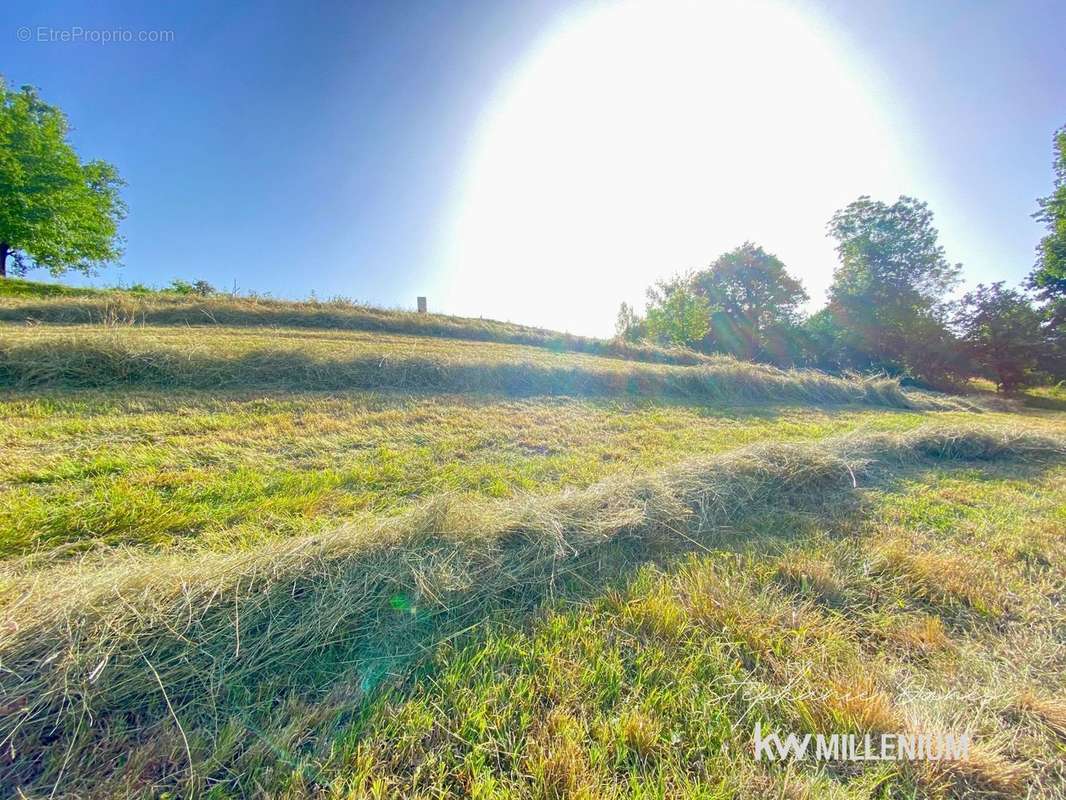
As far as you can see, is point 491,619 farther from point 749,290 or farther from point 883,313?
point 749,290

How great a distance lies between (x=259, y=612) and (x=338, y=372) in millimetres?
4866

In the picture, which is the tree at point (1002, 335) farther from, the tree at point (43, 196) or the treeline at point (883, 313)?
the tree at point (43, 196)

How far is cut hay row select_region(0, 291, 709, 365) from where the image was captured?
289 inches

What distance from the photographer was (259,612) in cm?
141

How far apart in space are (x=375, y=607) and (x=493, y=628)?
1.71ft

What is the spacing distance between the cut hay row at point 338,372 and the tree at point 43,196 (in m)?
21.0

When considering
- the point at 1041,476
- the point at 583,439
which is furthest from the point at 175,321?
the point at 1041,476

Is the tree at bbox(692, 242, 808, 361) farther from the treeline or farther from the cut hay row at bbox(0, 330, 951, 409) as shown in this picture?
the cut hay row at bbox(0, 330, 951, 409)

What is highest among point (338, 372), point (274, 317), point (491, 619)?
point (274, 317)

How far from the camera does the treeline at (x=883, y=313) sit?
17750mm

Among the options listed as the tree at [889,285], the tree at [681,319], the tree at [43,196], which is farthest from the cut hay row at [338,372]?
the tree at [43,196]

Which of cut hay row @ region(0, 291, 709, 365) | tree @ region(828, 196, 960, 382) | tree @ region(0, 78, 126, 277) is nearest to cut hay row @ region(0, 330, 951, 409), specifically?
cut hay row @ region(0, 291, 709, 365)

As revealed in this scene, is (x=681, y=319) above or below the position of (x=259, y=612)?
above

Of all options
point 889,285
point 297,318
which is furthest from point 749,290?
→ point 297,318
